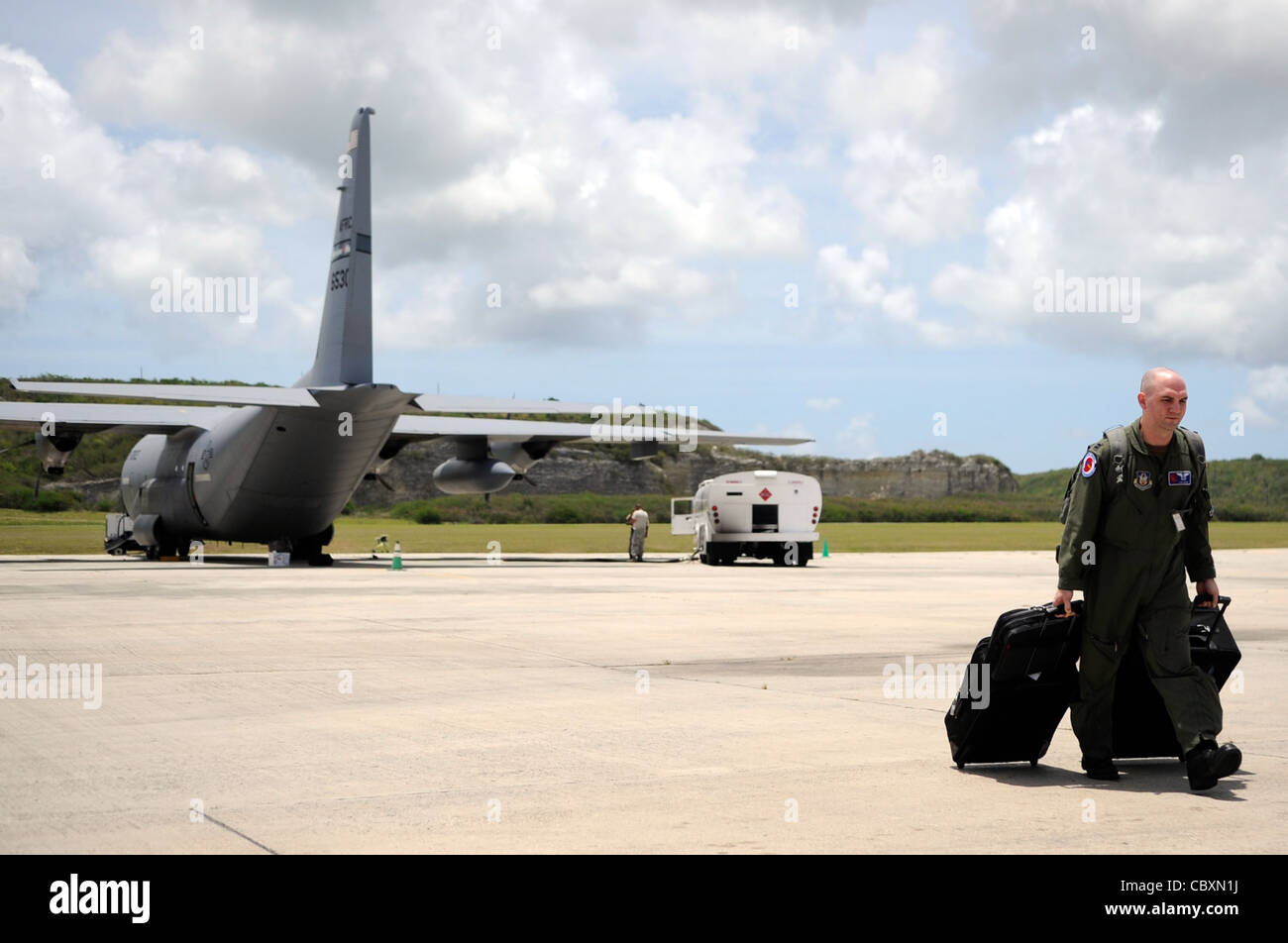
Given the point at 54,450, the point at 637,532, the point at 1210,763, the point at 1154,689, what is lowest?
the point at 1210,763

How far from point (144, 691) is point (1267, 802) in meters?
7.69

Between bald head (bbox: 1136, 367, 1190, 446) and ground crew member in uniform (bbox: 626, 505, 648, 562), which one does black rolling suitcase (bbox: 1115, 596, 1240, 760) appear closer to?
A: bald head (bbox: 1136, 367, 1190, 446)

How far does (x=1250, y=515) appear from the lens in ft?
331

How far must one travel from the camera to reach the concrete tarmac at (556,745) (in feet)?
17.9

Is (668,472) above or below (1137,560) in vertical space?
above

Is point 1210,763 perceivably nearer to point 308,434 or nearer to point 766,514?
point 308,434

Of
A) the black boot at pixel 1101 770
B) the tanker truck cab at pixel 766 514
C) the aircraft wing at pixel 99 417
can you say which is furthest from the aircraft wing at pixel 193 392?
the black boot at pixel 1101 770

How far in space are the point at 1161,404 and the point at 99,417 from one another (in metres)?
28.2

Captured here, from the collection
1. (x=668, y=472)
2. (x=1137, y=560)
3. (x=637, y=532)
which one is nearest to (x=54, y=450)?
(x=637, y=532)

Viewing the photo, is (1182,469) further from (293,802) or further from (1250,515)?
(1250,515)

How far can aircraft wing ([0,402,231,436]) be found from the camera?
95.8 ft

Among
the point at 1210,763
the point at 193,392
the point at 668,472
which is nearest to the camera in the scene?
the point at 1210,763

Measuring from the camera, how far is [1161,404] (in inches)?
261
